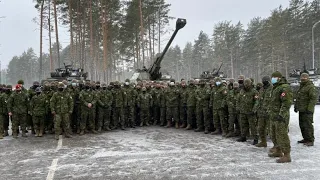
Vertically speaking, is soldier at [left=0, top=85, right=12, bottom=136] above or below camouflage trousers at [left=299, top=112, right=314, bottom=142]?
above

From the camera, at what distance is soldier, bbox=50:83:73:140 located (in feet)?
30.1

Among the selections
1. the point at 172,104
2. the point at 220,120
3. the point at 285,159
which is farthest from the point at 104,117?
the point at 285,159

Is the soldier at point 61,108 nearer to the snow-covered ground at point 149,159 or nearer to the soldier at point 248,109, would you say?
the snow-covered ground at point 149,159

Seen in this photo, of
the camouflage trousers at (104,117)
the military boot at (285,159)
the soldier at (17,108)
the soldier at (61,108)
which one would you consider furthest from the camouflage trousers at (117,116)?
the military boot at (285,159)

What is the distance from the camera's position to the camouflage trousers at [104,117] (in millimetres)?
10438

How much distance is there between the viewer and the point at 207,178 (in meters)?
5.01

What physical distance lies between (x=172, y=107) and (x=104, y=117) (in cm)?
254

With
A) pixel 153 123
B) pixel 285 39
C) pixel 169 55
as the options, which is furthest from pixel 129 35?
pixel 169 55

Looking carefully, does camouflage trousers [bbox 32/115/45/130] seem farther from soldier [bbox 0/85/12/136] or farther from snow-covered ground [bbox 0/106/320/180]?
soldier [bbox 0/85/12/136]

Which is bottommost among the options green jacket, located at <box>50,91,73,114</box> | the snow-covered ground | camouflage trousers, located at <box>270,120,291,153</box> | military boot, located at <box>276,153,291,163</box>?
the snow-covered ground

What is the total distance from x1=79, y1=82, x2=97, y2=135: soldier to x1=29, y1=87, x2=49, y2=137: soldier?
113 cm

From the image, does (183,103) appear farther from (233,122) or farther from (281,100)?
(281,100)

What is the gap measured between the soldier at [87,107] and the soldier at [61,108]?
1.83 ft

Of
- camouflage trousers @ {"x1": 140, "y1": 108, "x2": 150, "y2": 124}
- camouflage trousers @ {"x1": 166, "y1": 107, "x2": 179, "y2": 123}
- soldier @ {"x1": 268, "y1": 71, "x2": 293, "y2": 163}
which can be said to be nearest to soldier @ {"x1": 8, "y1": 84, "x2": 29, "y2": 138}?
camouflage trousers @ {"x1": 140, "y1": 108, "x2": 150, "y2": 124}
